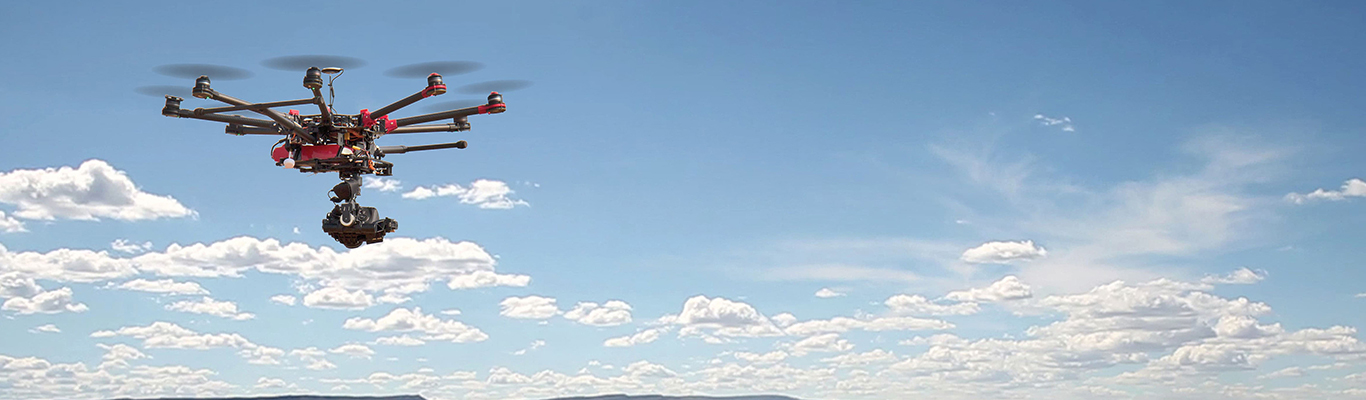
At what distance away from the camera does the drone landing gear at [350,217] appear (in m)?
88.9

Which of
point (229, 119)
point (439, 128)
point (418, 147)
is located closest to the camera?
point (229, 119)

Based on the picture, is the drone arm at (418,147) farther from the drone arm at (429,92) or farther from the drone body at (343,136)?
the drone arm at (429,92)

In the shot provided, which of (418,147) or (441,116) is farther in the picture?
(418,147)

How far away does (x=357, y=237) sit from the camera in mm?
90375

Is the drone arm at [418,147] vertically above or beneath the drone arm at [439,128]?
beneath

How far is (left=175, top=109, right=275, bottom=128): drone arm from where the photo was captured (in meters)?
83.8

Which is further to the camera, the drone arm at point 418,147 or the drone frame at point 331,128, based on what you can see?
the drone arm at point 418,147

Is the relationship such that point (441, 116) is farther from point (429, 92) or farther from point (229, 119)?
point (229, 119)

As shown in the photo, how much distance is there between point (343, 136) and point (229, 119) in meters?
7.56

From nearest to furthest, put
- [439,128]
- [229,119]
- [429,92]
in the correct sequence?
[429,92]
[229,119]
[439,128]

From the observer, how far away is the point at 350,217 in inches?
3499

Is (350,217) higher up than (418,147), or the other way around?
(418,147)

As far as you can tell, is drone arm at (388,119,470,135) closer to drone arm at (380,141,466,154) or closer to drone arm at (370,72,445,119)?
drone arm at (380,141,466,154)

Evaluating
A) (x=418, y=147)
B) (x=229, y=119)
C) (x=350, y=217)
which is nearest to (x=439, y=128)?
(x=418, y=147)
